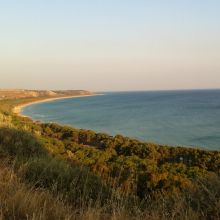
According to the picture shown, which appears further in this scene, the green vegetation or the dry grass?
the green vegetation

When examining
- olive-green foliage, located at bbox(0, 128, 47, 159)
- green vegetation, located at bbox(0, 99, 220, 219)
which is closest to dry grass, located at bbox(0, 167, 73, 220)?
green vegetation, located at bbox(0, 99, 220, 219)

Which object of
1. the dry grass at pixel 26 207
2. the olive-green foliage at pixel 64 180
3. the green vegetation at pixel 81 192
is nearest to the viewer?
the dry grass at pixel 26 207

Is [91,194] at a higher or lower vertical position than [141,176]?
higher

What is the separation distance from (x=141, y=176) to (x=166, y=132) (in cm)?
3572

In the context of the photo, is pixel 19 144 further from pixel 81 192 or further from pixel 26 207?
pixel 26 207

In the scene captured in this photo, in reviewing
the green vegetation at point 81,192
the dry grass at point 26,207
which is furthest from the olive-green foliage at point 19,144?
the dry grass at point 26,207

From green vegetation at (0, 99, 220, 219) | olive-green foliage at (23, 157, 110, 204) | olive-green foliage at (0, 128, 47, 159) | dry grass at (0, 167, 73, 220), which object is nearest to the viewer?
dry grass at (0, 167, 73, 220)

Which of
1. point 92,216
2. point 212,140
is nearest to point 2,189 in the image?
point 92,216

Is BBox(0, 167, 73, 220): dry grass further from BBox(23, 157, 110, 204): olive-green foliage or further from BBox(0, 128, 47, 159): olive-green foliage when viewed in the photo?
BBox(0, 128, 47, 159): olive-green foliage

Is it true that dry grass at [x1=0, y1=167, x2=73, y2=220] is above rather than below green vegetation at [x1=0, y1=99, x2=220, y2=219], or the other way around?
above

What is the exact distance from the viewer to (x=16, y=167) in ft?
20.2

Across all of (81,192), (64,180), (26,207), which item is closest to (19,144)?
(64,180)

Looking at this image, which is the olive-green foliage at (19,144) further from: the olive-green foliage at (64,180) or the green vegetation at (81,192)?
the olive-green foliage at (64,180)

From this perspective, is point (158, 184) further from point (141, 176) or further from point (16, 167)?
point (16, 167)
